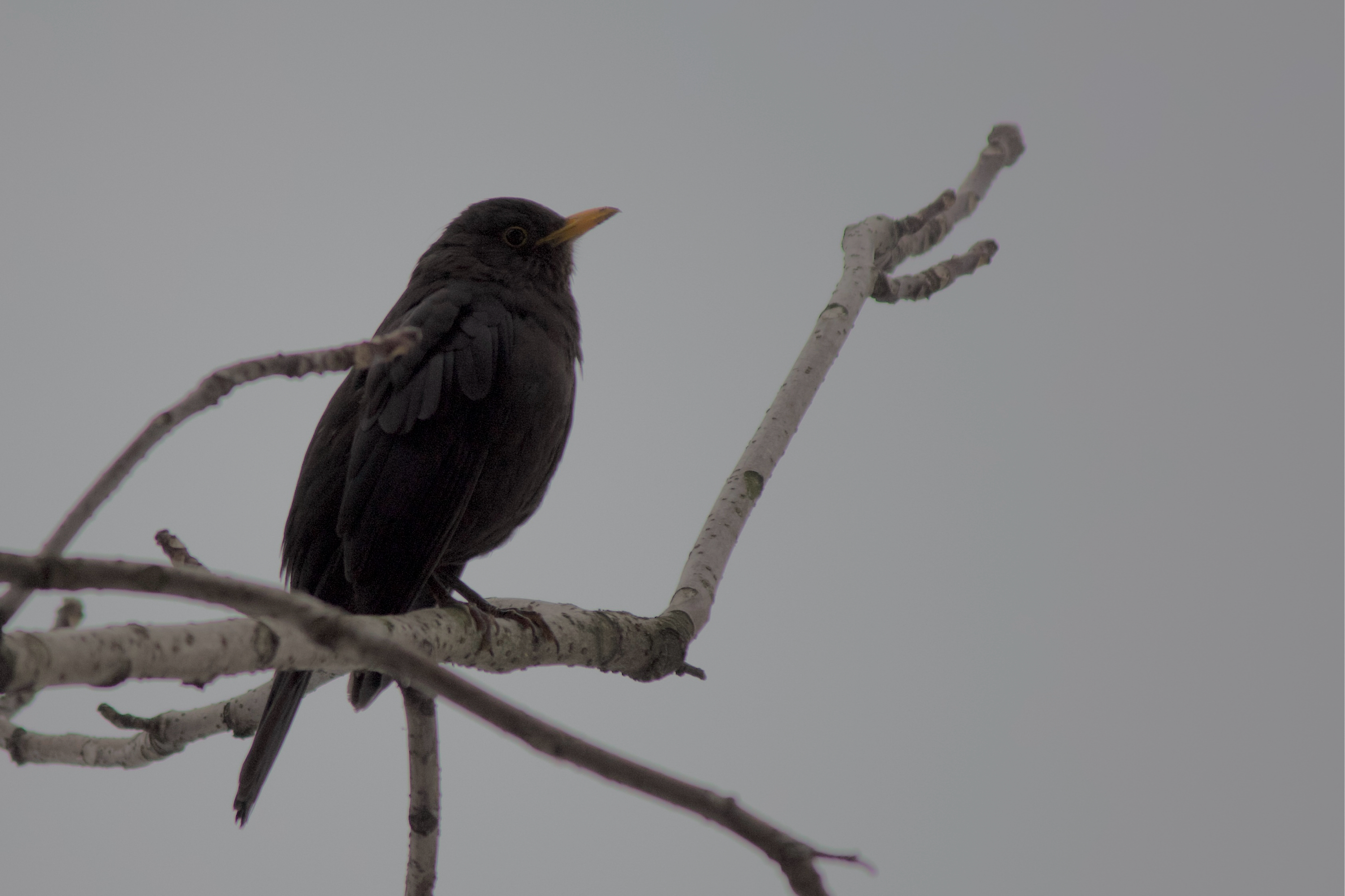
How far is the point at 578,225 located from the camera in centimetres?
443

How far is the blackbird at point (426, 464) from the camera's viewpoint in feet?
10.8

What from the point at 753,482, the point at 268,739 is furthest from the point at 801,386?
the point at 268,739

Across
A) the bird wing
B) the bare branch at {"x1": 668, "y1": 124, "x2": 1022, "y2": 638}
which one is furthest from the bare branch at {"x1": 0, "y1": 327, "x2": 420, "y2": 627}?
the bare branch at {"x1": 668, "y1": 124, "x2": 1022, "y2": 638}

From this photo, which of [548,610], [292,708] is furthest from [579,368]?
[292,708]

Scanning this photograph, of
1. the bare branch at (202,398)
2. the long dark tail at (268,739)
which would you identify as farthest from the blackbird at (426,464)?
the bare branch at (202,398)

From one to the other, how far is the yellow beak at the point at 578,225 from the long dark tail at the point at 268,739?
6.91ft

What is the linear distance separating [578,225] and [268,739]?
2386mm

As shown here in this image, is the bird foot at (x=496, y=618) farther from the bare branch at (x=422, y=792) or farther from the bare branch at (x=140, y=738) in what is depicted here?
the bare branch at (x=140, y=738)

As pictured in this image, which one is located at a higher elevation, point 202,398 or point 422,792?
point 202,398

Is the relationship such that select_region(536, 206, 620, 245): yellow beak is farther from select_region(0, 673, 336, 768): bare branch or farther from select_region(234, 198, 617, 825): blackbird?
select_region(0, 673, 336, 768): bare branch

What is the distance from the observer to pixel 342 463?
140 inches

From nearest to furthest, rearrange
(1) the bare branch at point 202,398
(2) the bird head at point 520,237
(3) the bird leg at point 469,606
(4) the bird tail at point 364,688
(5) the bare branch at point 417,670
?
(5) the bare branch at point 417,670 → (1) the bare branch at point 202,398 → (3) the bird leg at point 469,606 → (4) the bird tail at point 364,688 → (2) the bird head at point 520,237

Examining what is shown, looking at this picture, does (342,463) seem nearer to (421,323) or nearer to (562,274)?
(421,323)

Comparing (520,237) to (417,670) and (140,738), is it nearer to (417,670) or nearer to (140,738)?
(140,738)
